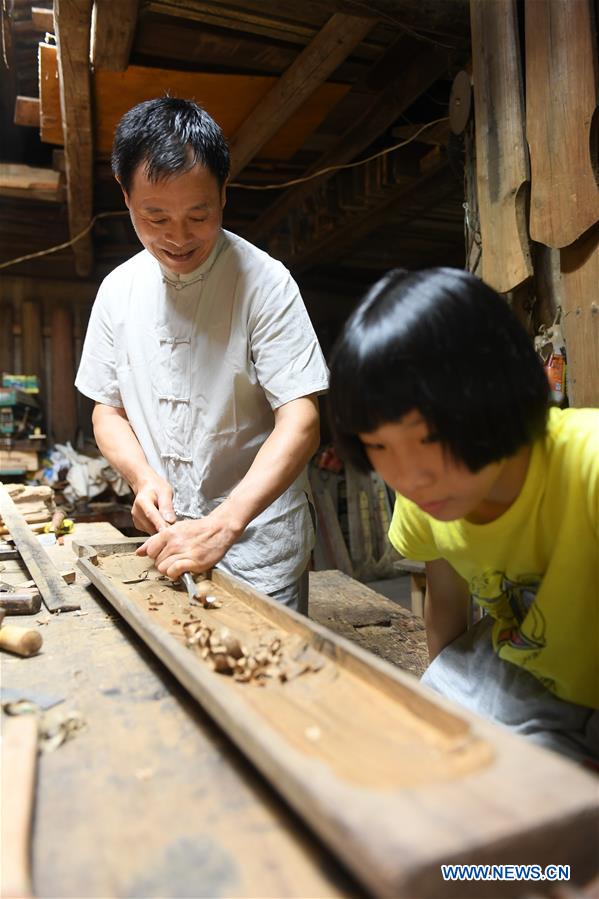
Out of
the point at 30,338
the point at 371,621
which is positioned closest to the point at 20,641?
the point at 371,621

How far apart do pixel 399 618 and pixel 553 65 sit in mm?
2229

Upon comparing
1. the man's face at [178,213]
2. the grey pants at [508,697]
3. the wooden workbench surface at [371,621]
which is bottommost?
the wooden workbench surface at [371,621]

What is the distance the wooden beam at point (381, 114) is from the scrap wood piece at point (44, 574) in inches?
113

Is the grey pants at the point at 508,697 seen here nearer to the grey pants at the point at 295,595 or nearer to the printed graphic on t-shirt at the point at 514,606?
the printed graphic on t-shirt at the point at 514,606

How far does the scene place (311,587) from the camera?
12.2ft

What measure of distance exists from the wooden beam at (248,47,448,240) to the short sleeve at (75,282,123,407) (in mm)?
2020

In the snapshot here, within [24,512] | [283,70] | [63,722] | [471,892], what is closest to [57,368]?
[24,512]

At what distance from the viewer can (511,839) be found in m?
0.72

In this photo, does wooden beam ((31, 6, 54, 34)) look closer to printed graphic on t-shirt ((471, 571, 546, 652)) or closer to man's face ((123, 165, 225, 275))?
man's face ((123, 165, 225, 275))

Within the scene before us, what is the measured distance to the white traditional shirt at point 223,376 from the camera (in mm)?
2311

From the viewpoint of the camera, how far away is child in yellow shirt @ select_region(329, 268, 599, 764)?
1129 millimetres

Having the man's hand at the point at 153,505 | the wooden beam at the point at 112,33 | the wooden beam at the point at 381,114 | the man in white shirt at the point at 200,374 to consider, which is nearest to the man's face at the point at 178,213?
the man in white shirt at the point at 200,374

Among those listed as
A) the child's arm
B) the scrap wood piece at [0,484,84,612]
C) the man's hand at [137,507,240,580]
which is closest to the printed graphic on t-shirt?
the child's arm

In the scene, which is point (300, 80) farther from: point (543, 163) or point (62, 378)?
point (62, 378)
